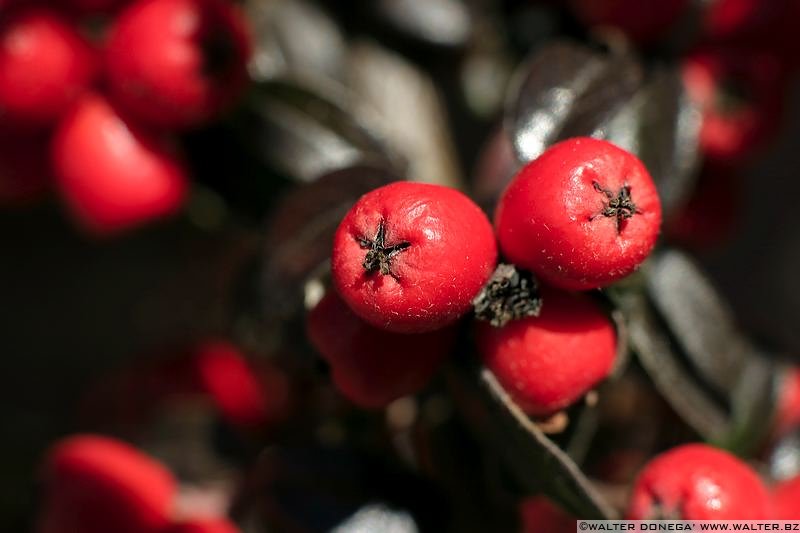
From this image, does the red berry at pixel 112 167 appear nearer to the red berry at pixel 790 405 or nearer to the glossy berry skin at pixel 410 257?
the glossy berry skin at pixel 410 257

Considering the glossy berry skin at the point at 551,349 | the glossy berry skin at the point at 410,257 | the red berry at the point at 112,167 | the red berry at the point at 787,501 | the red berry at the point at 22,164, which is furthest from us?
the red berry at the point at 22,164

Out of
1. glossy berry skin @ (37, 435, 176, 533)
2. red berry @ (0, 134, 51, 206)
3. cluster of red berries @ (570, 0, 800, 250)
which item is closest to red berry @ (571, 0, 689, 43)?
cluster of red berries @ (570, 0, 800, 250)

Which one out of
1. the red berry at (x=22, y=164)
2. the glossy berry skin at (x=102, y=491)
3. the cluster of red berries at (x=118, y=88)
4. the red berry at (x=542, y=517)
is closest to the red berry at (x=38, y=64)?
the cluster of red berries at (x=118, y=88)

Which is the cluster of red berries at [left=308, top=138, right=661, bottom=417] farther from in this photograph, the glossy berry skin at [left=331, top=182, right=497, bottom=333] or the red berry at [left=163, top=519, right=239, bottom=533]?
the red berry at [left=163, top=519, right=239, bottom=533]

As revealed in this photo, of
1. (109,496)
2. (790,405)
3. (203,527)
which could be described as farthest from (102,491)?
(790,405)

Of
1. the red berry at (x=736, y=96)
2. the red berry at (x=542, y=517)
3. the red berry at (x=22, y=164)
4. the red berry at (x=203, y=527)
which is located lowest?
the red berry at (x=203, y=527)

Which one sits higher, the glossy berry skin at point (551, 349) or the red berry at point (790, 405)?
the glossy berry skin at point (551, 349)

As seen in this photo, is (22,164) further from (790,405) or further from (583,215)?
(790,405)
